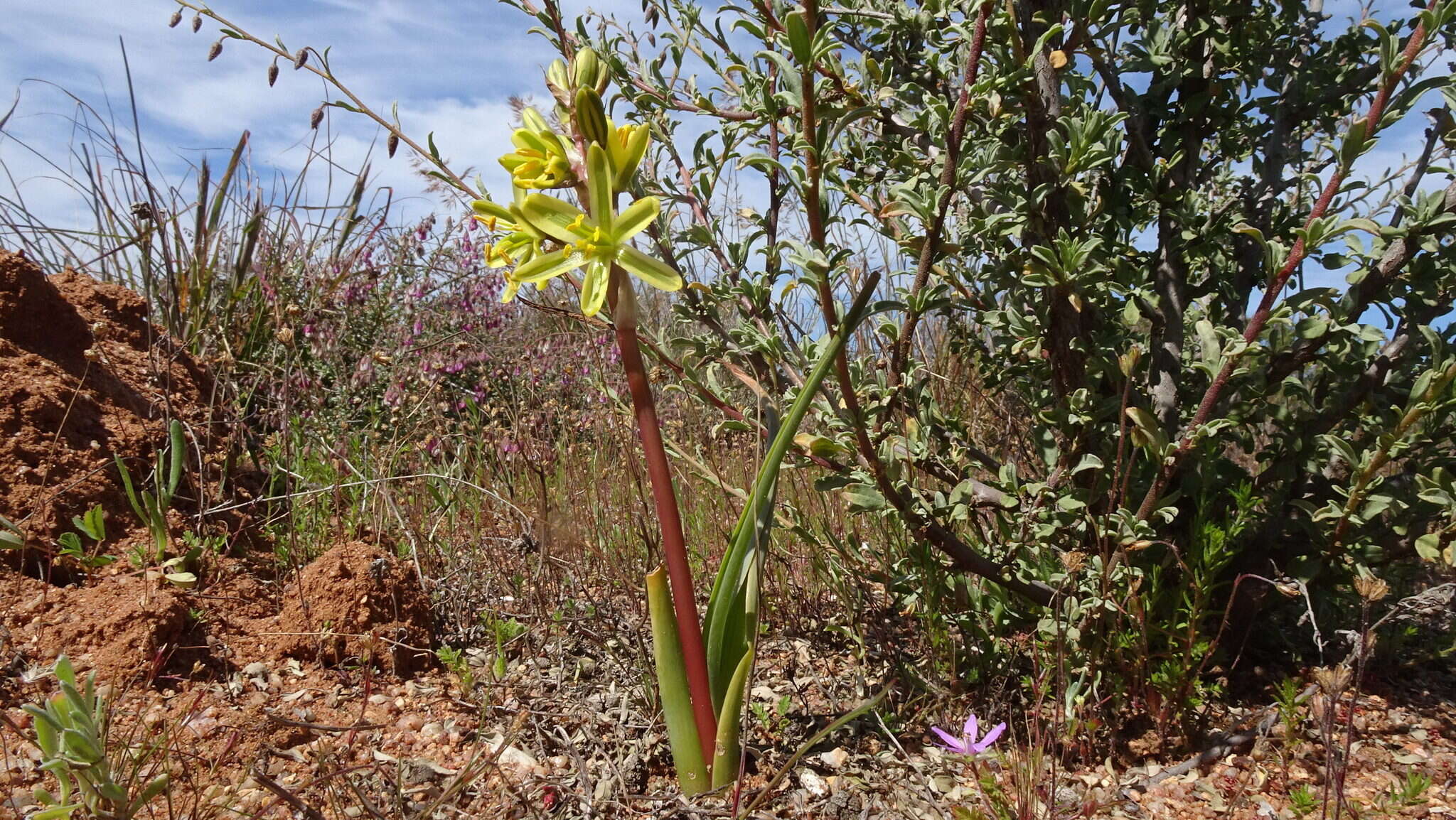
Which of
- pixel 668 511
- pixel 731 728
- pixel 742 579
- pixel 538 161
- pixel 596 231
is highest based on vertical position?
pixel 538 161

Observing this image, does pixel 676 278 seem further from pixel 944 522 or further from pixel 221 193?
pixel 221 193

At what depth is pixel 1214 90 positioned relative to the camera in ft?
6.97

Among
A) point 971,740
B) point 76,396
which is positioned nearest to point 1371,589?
point 971,740

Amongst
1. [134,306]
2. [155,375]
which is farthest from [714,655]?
[134,306]

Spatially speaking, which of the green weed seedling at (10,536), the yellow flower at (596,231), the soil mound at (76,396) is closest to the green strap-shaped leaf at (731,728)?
the yellow flower at (596,231)

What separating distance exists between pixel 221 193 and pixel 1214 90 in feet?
14.5

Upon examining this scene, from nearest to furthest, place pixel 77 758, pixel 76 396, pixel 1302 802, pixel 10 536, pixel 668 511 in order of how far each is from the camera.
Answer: pixel 77 758 → pixel 668 511 → pixel 1302 802 → pixel 10 536 → pixel 76 396

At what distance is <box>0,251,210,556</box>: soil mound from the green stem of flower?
5.64ft

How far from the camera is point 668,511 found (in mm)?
1568

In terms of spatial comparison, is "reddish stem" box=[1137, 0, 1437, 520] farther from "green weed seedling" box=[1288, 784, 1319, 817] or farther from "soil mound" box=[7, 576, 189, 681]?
"soil mound" box=[7, 576, 189, 681]

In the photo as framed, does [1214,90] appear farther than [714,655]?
Yes

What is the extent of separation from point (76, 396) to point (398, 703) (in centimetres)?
135

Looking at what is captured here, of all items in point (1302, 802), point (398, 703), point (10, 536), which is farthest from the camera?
point (398, 703)

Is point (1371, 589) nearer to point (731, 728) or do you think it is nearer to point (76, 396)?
point (731, 728)
